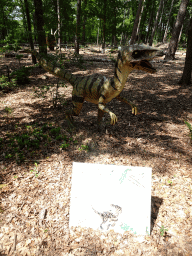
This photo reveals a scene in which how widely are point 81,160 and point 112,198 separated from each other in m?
1.42

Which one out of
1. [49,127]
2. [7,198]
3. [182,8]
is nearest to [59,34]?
[49,127]

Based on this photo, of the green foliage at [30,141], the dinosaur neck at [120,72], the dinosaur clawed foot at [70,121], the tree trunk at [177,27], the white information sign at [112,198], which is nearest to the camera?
Result: the white information sign at [112,198]

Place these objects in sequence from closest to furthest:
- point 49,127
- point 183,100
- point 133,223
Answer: point 133,223 < point 49,127 < point 183,100

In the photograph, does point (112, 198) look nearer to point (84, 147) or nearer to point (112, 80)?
point (84, 147)

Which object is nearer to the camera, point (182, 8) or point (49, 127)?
point (49, 127)

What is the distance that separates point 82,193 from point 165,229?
1.28 m

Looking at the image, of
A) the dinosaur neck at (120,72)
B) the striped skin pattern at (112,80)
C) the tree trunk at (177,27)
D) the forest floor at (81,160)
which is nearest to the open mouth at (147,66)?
the striped skin pattern at (112,80)

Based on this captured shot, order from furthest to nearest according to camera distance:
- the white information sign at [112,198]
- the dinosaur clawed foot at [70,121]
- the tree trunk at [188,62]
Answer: the tree trunk at [188,62] < the dinosaur clawed foot at [70,121] < the white information sign at [112,198]

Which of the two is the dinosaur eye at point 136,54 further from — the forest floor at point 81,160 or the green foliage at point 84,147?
the green foliage at point 84,147

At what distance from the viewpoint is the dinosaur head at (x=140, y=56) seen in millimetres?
2158

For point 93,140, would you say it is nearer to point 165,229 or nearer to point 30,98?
point 165,229

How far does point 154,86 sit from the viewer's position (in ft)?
24.4

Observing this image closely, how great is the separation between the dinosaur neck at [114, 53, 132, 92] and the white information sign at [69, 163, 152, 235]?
4.61 ft

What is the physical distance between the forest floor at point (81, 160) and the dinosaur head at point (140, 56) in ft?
6.32
